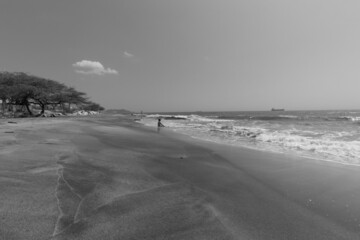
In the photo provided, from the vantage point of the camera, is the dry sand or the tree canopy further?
the tree canopy

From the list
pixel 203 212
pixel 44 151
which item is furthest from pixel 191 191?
pixel 44 151

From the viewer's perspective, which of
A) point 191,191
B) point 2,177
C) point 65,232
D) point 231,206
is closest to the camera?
point 65,232

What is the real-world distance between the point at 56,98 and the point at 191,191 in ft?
172

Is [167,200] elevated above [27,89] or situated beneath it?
situated beneath

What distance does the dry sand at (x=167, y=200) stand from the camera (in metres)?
2.82

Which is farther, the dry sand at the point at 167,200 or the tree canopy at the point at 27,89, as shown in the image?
the tree canopy at the point at 27,89

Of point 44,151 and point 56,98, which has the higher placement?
point 56,98

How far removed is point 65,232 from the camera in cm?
259

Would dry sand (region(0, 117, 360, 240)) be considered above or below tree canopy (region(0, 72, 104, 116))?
below

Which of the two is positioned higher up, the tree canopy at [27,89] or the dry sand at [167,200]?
the tree canopy at [27,89]

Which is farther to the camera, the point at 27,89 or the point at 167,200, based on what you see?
the point at 27,89

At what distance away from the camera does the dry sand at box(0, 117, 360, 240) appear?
9.24 ft

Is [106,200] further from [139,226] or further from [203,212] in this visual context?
[203,212]

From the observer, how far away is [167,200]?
3857 millimetres
